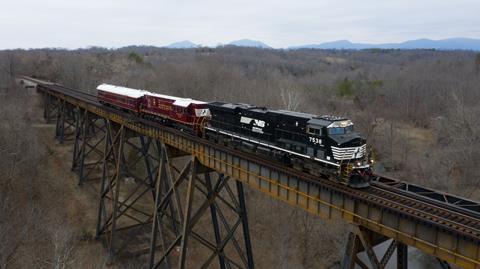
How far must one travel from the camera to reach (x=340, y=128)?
15.8 m

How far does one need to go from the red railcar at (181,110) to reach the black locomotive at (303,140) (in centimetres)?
167

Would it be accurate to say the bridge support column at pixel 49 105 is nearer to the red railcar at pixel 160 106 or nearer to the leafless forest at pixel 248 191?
the leafless forest at pixel 248 191

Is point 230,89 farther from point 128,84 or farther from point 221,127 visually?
point 221,127

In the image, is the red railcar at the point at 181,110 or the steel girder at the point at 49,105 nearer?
the red railcar at the point at 181,110

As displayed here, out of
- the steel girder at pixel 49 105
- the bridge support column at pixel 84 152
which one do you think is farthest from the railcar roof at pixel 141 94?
the steel girder at pixel 49 105

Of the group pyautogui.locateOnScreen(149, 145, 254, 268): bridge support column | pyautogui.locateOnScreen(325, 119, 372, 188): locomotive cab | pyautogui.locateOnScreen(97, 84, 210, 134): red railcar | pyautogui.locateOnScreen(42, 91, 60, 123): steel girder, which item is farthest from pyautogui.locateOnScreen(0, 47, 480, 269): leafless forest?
pyautogui.locateOnScreen(325, 119, 372, 188): locomotive cab

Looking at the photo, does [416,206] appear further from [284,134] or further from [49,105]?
[49,105]

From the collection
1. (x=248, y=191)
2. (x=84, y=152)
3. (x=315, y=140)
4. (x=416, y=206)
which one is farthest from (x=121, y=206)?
(x=416, y=206)

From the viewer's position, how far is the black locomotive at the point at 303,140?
1484cm

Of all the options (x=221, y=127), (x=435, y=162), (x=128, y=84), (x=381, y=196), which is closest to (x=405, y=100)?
(x=435, y=162)

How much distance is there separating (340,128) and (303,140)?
66.9 inches

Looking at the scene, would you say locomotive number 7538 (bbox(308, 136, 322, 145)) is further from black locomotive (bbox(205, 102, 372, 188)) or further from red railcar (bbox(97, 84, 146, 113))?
red railcar (bbox(97, 84, 146, 113))

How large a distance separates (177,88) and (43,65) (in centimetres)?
4465

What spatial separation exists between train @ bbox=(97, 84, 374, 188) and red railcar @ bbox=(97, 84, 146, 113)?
7.16 feet
